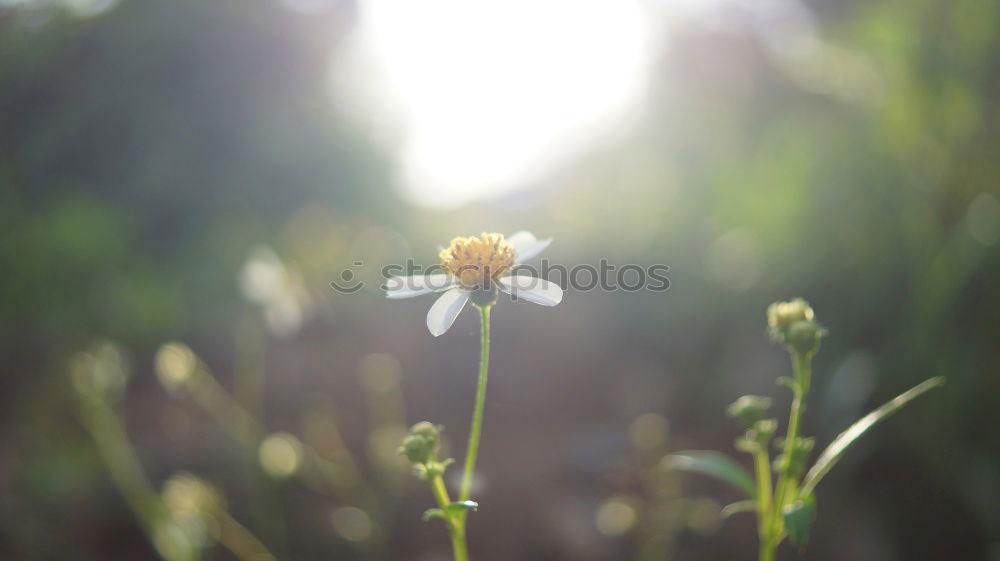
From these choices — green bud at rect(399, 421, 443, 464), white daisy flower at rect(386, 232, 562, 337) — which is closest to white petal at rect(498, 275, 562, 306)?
white daisy flower at rect(386, 232, 562, 337)

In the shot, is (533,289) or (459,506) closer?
(459,506)

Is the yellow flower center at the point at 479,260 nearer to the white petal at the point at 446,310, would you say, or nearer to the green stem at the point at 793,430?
the white petal at the point at 446,310

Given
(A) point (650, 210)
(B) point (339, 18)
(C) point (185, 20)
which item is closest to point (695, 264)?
(A) point (650, 210)

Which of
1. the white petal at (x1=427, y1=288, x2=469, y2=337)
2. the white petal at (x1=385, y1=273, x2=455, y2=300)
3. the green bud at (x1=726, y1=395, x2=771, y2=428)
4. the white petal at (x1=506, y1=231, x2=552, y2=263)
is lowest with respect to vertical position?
the green bud at (x1=726, y1=395, x2=771, y2=428)

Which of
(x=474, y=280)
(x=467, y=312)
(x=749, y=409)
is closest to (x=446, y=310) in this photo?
(x=474, y=280)

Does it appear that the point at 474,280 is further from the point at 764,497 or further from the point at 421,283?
the point at 764,497

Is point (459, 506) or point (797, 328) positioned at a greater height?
point (797, 328)

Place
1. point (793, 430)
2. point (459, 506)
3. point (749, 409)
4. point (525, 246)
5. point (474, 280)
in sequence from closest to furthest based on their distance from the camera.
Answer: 1. point (459, 506)
2. point (793, 430)
3. point (749, 409)
4. point (474, 280)
5. point (525, 246)

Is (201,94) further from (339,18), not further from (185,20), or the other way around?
(339,18)

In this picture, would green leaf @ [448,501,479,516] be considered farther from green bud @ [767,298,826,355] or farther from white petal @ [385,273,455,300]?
green bud @ [767,298,826,355]
